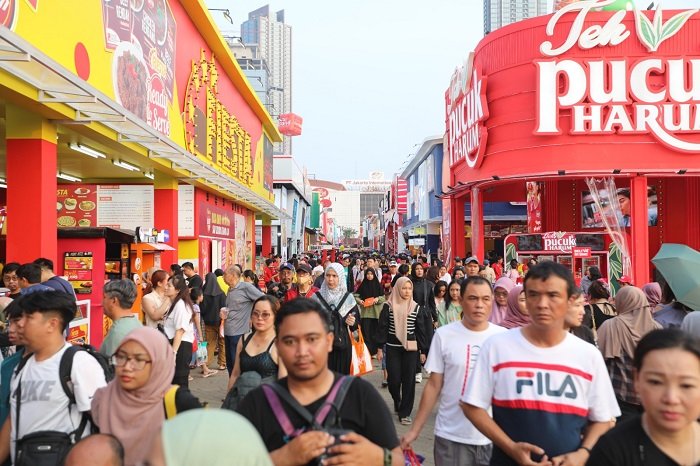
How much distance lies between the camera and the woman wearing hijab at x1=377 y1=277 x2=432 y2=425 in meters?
7.88

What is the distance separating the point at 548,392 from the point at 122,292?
336 cm

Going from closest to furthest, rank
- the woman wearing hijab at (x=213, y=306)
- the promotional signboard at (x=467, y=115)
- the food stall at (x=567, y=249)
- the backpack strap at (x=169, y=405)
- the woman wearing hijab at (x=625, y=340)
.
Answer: the backpack strap at (x=169, y=405) < the woman wearing hijab at (x=625, y=340) < the woman wearing hijab at (x=213, y=306) < the food stall at (x=567, y=249) < the promotional signboard at (x=467, y=115)

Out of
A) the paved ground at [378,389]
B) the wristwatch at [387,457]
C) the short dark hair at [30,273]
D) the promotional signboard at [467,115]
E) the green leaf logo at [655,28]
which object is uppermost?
the green leaf logo at [655,28]

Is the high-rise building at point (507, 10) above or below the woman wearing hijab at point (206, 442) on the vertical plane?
above

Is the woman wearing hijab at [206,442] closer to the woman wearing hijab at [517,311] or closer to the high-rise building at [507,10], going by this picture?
the woman wearing hijab at [517,311]

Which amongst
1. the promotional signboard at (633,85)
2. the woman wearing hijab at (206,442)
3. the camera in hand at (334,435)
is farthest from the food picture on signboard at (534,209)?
the woman wearing hijab at (206,442)

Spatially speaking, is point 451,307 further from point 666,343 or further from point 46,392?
point 666,343

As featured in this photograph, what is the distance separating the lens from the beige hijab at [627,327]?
4.91 metres

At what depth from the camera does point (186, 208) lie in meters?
18.5

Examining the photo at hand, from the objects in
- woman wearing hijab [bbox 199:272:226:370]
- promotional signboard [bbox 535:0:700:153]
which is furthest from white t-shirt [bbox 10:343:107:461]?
promotional signboard [bbox 535:0:700:153]

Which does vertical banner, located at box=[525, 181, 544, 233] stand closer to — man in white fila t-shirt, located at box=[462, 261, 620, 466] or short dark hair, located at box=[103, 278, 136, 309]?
short dark hair, located at box=[103, 278, 136, 309]

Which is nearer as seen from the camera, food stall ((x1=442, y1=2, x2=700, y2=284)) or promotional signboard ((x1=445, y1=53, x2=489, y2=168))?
food stall ((x1=442, y1=2, x2=700, y2=284))

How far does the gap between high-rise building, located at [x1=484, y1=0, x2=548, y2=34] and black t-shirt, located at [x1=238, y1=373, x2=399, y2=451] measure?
18971cm

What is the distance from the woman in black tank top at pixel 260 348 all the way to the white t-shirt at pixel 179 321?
2.71 metres
